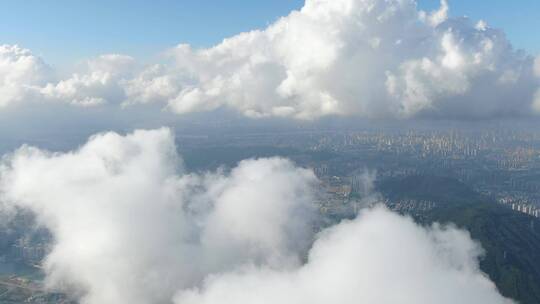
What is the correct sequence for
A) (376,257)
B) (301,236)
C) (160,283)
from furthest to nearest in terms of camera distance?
(301,236)
(160,283)
(376,257)

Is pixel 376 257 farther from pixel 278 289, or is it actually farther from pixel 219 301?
pixel 219 301

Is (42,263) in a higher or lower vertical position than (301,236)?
lower

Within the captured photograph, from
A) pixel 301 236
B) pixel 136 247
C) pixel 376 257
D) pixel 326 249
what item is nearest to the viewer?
pixel 376 257

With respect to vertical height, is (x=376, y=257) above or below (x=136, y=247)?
above

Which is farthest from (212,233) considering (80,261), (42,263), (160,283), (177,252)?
(42,263)

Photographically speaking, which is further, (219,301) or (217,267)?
(217,267)

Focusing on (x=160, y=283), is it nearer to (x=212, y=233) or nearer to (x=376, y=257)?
(x=212, y=233)

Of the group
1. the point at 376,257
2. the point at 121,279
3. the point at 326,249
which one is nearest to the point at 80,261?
the point at 121,279

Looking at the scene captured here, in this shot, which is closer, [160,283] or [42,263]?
[160,283]

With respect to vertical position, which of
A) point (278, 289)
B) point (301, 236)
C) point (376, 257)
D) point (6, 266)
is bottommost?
point (6, 266)
